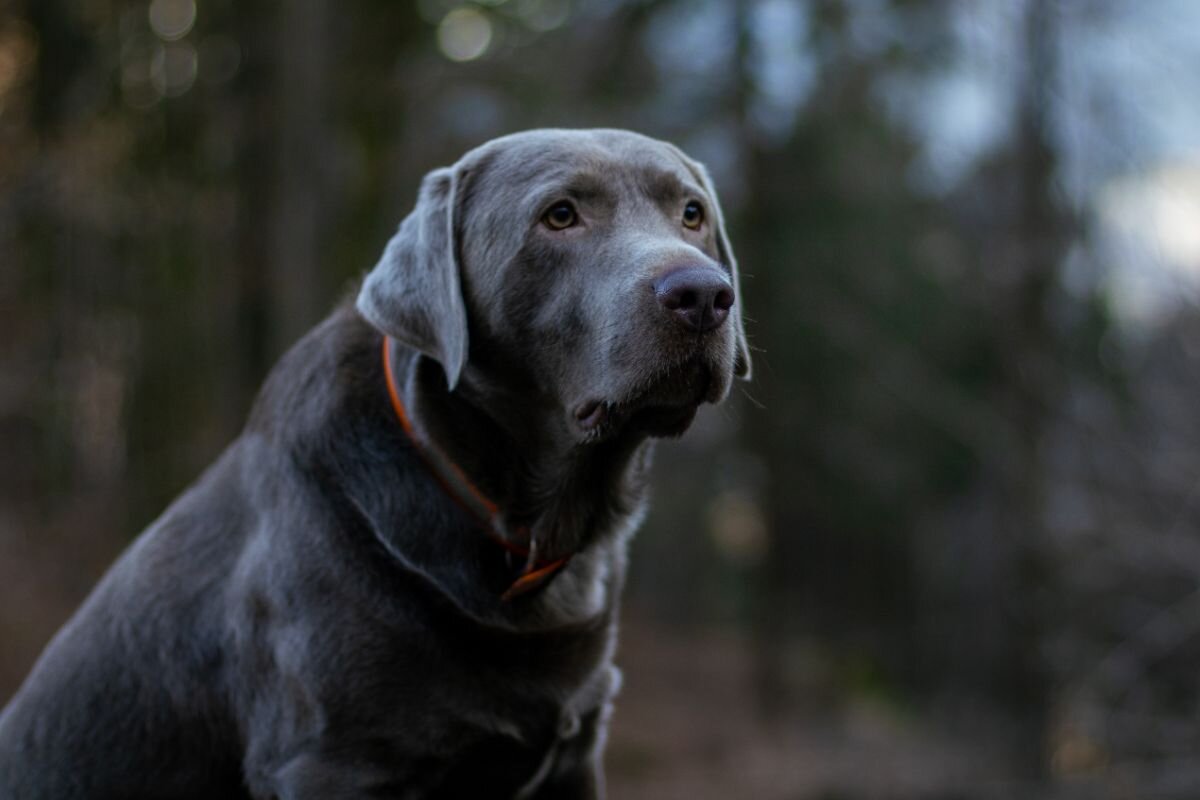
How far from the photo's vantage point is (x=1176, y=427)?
381 inches

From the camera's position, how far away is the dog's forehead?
9.84 feet

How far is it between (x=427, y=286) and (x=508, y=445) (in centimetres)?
41

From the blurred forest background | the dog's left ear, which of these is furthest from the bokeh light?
the dog's left ear

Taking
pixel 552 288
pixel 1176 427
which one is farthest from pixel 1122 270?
pixel 552 288

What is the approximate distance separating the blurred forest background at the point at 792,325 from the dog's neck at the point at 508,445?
204 centimetres

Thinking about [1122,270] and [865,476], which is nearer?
[1122,270]

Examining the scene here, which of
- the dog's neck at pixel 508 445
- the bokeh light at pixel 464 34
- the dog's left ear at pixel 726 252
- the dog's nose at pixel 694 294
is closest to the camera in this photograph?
the dog's nose at pixel 694 294

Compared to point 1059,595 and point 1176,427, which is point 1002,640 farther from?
point 1176,427

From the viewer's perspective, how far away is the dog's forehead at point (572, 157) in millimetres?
2998

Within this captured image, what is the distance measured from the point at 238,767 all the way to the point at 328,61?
7739 millimetres

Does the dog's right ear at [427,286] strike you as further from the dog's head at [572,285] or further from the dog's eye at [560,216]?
the dog's eye at [560,216]

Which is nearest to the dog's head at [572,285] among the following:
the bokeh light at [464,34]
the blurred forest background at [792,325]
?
the blurred forest background at [792,325]

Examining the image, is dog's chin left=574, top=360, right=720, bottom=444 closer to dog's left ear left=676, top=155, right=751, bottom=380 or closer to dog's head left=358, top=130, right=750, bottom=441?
dog's head left=358, top=130, right=750, bottom=441

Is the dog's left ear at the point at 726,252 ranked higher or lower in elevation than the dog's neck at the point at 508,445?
higher
